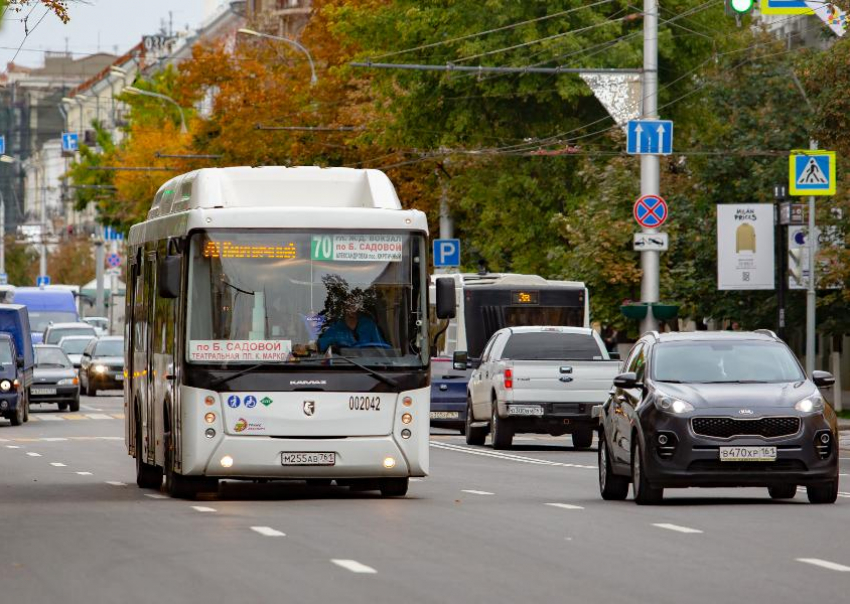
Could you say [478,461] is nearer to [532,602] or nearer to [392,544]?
[392,544]

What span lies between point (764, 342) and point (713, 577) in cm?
774

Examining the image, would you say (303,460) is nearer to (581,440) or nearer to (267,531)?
(267,531)

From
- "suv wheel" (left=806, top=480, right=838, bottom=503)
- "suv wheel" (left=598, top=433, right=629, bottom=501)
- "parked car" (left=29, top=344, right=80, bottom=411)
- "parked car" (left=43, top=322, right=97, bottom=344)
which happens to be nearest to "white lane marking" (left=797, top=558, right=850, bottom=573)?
"suv wheel" (left=806, top=480, right=838, bottom=503)

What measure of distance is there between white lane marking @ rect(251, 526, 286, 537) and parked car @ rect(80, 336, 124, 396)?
46.0 m

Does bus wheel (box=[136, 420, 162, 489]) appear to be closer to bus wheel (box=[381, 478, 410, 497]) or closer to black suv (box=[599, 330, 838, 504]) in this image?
bus wheel (box=[381, 478, 410, 497])

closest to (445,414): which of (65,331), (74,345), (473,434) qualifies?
(473,434)

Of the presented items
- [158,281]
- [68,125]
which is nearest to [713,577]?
[158,281]

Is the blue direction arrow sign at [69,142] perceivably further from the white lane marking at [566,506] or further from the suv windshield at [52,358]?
the white lane marking at [566,506]

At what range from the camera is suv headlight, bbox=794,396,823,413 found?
2009 cm

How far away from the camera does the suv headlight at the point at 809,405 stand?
20.1m

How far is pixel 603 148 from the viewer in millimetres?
51906

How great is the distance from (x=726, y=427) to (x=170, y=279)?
4.98 meters

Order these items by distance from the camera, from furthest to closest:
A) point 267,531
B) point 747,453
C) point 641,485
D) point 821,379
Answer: point 821,379, point 641,485, point 747,453, point 267,531

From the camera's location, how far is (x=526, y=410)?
34094 mm
